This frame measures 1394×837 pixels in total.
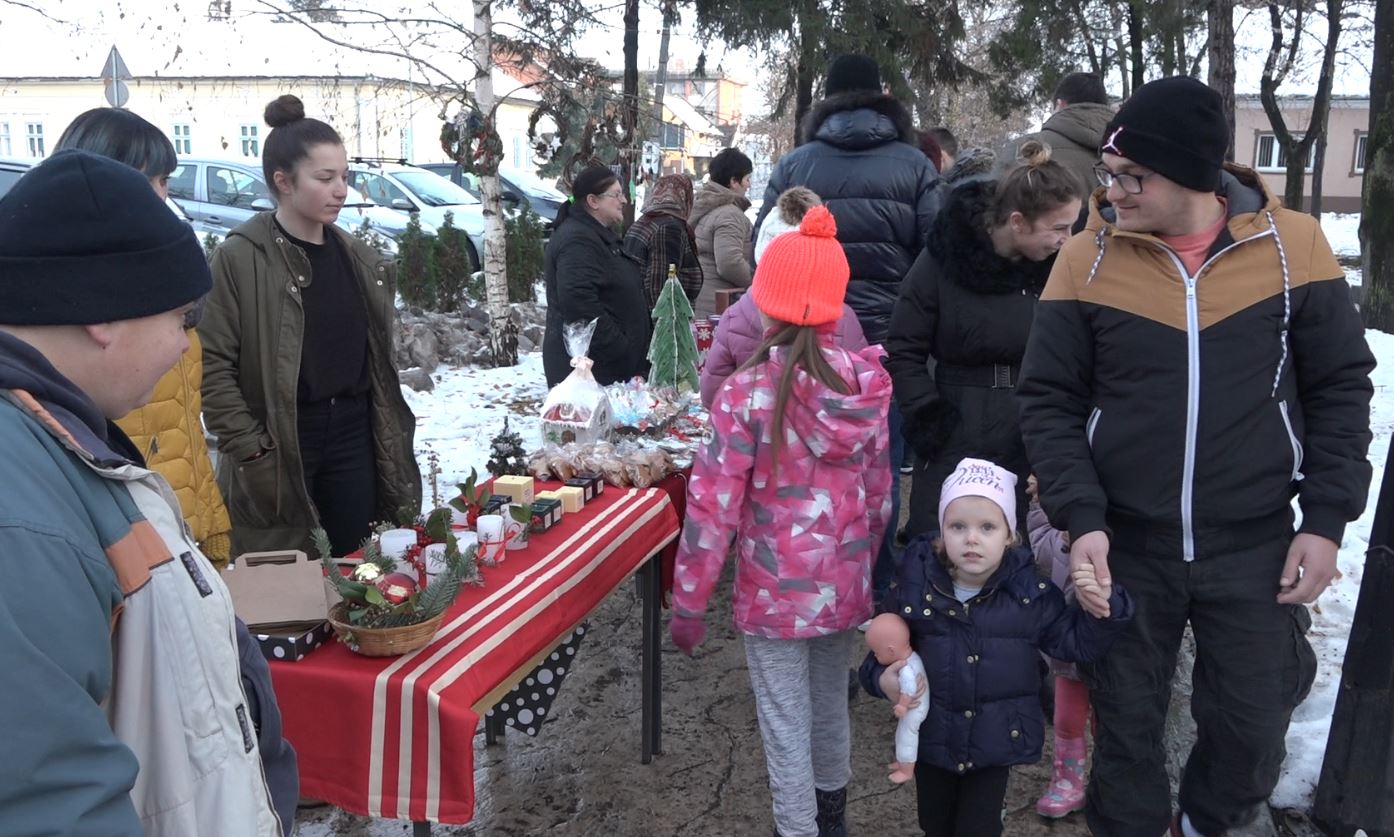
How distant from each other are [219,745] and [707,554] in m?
1.58

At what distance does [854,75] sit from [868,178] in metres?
0.48

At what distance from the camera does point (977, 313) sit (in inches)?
132

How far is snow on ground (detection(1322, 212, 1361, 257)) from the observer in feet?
74.7

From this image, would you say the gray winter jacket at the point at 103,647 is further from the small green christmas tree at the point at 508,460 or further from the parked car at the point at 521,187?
the parked car at the point at 521,187

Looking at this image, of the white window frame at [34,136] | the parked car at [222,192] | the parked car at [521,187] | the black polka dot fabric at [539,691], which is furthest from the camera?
the white window frame at [34,136]

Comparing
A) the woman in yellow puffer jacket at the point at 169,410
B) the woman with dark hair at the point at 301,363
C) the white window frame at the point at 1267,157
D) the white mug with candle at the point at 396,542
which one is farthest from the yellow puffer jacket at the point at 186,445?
the white window frame at the point at 1267,157

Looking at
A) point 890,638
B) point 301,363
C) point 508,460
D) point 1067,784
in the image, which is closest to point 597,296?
point 508,460

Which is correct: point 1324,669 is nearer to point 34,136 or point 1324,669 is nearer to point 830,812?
point 830,812

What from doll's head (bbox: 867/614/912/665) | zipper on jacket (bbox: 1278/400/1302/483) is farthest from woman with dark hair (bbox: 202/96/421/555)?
zipper on jacket (bbox: 1278/400/1302/483)

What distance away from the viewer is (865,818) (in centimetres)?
329

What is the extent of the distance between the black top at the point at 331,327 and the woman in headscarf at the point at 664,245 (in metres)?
2.78

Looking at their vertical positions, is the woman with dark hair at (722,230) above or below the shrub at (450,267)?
above

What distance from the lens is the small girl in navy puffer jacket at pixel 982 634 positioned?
100 inches

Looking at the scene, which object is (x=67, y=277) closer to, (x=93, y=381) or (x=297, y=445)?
(x=93, y=381)
